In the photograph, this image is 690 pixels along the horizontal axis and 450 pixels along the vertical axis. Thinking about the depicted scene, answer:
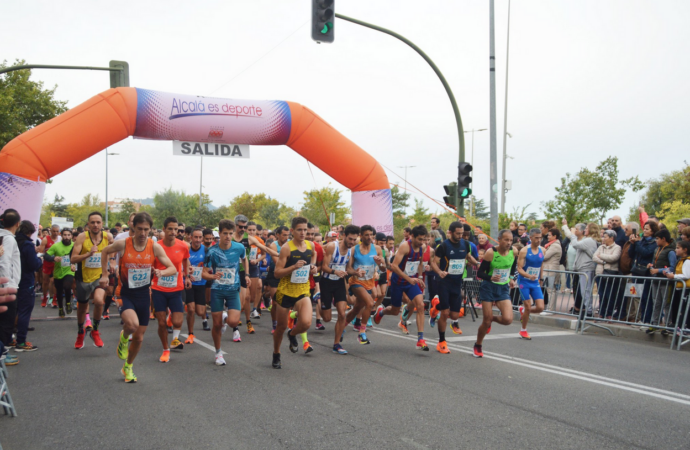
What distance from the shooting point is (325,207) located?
155 feet

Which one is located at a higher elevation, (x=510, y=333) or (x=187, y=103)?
(x=187, y=103)

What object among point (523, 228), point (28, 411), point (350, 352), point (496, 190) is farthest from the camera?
point (496, 190)

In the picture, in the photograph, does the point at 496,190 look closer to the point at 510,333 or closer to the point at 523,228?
the point at 523,228

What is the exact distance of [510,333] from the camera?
10336mm

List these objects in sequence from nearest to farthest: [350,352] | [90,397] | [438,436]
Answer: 1. [438,436]
2. [90,397]
3. [350,352]

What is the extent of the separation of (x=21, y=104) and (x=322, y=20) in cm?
2390

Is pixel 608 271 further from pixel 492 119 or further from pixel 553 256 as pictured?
pixel 492 119

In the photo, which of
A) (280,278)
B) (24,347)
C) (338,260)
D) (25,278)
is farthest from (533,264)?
(24,347)

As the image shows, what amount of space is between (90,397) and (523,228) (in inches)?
440

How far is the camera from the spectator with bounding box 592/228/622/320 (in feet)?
34.7

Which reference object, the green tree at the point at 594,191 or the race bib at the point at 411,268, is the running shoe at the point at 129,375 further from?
the green tree at the point at 594,191

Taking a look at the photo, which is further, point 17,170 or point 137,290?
point 17,170

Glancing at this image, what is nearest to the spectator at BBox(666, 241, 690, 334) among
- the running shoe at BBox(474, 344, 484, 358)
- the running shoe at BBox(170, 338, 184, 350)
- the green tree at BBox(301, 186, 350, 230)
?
the running shoe at BBox(474, 344, 484, 358)

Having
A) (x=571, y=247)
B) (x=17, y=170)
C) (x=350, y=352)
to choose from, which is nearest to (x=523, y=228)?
(x=571, y=247)
